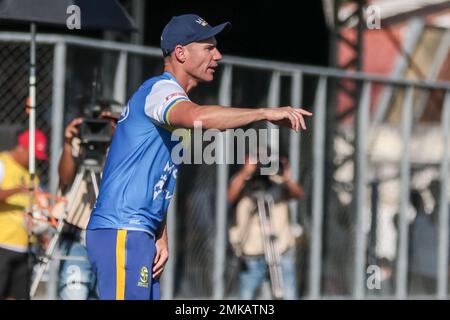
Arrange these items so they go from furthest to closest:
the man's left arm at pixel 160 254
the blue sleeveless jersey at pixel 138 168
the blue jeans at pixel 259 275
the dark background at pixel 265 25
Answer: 1. the dark background at pixel 265 25
2. the blue jeans at pixel 259 275
3. the man's left arm at pixel 160 254
4. the blue sleeveless jersey at pixel 138 168

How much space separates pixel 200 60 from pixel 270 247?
19.4 ft

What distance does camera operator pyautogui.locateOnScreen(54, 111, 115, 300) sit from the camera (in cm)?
998

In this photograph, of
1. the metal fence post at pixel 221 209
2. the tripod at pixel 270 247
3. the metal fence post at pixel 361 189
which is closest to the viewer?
the metal fence post at pixel 221 209

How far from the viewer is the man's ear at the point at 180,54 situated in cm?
707

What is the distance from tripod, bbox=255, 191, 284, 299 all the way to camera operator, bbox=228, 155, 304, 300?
4 cm

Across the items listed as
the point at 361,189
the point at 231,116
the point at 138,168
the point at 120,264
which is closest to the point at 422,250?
the point at 361,189

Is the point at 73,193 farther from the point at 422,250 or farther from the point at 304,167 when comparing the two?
the point at 422,250

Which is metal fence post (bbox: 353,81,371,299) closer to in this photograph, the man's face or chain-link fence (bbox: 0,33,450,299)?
chain-link fence (bbox: 0,33,450,299)

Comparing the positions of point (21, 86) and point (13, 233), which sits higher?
point (21, 86)

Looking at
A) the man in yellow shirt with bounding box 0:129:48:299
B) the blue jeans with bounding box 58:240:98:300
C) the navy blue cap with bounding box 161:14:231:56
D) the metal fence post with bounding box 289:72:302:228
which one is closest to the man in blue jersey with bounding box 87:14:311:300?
the navy blue cap with bounding box 161:14:231:56

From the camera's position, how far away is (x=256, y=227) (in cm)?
1280

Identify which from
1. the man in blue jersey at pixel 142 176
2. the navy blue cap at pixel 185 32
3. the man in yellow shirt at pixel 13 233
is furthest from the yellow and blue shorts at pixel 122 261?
the man in yellow shirt at pixel 13 233

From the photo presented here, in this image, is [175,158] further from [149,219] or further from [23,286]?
[23,286]

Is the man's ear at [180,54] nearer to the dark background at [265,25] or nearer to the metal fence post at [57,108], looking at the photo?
the metal fence post at [57,108]
